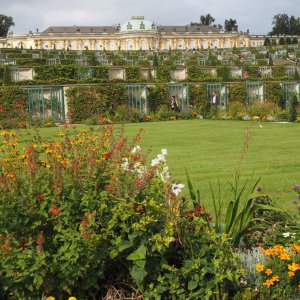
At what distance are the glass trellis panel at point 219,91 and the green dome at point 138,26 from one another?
84.2 metres

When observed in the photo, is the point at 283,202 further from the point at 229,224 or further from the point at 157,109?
the point at 157,109

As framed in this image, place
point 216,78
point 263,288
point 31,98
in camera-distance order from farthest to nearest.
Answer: point 216,78
point 31,98
point 263,288

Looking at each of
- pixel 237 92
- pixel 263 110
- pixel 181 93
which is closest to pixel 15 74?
pixel 181 93

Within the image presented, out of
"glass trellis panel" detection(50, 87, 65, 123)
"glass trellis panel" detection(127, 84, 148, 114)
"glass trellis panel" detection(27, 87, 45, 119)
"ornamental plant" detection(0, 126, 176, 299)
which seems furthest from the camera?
"glass trellis panel" detection(127, 84, 148, 114)

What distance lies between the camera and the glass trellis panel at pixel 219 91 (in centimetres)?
2286

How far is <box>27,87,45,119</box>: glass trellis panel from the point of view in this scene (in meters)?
19.9

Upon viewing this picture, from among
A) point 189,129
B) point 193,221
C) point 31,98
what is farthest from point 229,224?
point 31,98

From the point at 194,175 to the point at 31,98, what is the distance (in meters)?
13.7

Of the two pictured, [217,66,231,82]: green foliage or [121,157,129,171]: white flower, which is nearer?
[121,157,129,171]: white flower

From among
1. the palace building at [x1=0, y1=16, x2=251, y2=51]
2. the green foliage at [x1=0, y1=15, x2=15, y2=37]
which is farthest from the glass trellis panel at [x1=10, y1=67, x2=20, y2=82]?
the green foliage at [x1=0, y1=15, x2=15, y2=37]

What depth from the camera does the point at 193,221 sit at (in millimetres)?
3578

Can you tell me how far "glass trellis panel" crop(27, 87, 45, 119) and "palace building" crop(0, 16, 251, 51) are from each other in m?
84.1

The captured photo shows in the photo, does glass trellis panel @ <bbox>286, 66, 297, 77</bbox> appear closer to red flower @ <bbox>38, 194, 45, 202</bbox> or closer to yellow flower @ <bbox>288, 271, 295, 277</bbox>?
yellow flower @ <bbox>288, 271, 295, 277</bbox>

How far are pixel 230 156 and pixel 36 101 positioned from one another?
12.2 metres
